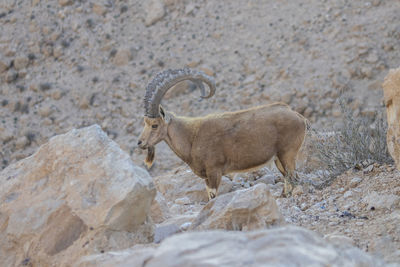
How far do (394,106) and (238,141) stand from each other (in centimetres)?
322

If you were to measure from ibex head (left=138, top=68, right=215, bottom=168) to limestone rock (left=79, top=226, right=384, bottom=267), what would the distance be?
16.2 feet

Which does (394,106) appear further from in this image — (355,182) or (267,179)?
(267,179)

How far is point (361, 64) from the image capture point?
56.7ft

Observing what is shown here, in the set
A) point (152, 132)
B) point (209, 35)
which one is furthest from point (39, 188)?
point (209, 35)

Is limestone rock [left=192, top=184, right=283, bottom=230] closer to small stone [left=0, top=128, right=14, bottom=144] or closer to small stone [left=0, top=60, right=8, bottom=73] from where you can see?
small stone [left=0, top=128, right=14, bottom=144]

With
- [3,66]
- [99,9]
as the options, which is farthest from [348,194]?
[99,9]

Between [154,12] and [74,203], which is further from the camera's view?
[154,12]

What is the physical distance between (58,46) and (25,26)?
203cm

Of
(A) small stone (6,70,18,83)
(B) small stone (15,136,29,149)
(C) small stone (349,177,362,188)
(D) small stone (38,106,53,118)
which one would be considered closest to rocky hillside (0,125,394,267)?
(C) small stone (349,177,362,188)

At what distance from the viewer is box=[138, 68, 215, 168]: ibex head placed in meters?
7.43

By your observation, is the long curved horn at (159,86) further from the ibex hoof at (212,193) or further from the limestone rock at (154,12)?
the limestone rock at (154,12)

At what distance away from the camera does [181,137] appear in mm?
7727

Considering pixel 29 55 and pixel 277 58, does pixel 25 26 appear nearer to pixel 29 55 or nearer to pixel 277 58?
pixel 29 55

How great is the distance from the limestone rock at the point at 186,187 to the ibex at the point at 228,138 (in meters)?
0.74
